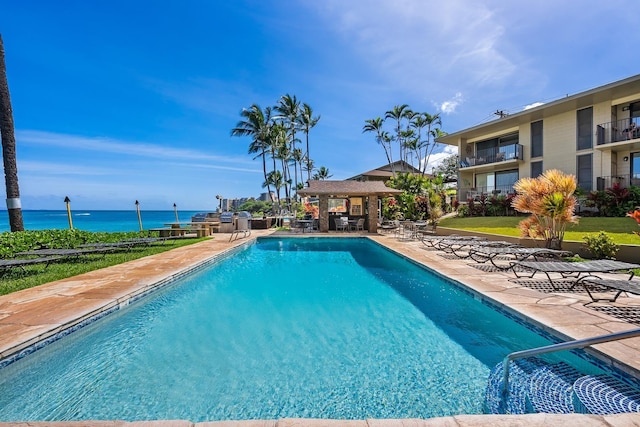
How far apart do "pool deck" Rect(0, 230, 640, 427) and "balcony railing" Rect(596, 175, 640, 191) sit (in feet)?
47.4

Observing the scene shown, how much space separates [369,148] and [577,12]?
28.1 meters

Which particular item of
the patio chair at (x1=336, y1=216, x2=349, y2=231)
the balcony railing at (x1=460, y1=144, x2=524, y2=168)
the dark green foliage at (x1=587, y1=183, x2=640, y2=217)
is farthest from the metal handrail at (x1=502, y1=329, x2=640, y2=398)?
the balcony railing at (x1=460, y1=144, x2=524, y2=168)

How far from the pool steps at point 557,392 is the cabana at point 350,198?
1378 cm

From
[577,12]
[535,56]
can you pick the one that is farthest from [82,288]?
[535,56]

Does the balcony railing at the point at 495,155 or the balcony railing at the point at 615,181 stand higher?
the balcony railing at the point at 495,155

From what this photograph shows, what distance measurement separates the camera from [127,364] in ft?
11.9

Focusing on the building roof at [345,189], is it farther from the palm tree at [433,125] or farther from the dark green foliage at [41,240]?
the palm tree at [433,125]

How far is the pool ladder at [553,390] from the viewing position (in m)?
2.49

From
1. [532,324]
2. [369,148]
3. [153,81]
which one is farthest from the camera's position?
[369,148]

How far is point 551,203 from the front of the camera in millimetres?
8664

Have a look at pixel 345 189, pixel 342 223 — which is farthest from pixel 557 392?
pixel 342 223

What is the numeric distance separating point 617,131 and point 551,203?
12.4 m

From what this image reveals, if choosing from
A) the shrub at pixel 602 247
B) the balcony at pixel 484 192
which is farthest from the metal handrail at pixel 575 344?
the balcony at pixel 484 192

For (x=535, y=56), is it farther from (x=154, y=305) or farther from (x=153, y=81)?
(x=153, y=81)
